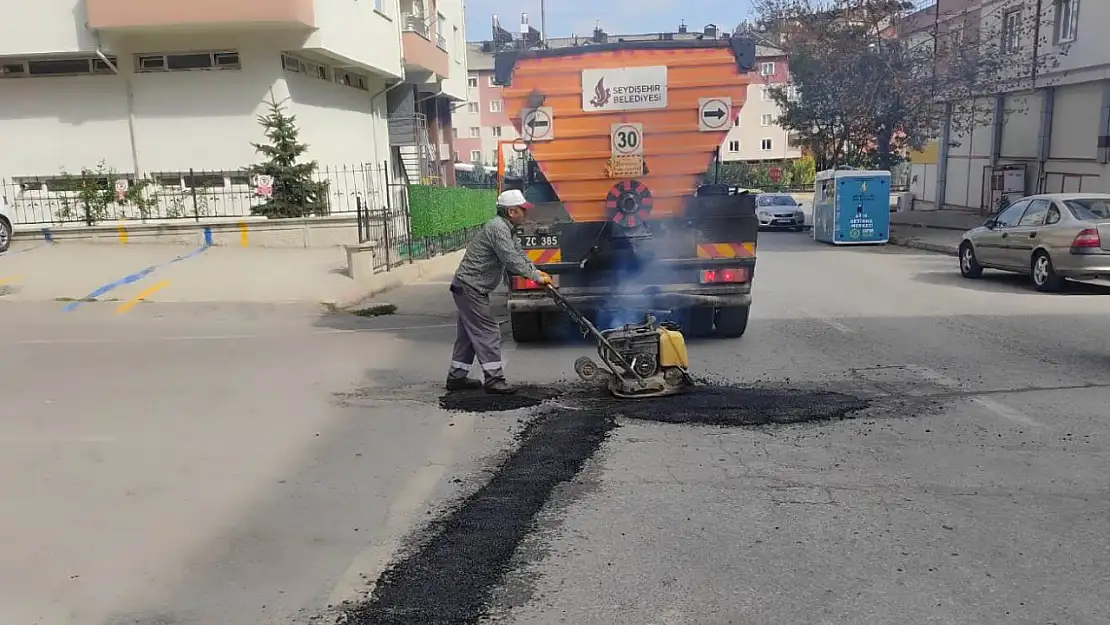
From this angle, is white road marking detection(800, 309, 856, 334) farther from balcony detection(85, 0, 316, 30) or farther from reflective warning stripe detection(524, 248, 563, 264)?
balcony detection(85, 0, 316, 30)

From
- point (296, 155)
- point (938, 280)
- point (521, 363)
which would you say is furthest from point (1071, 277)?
point (296, 155)

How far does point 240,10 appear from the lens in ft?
55.4

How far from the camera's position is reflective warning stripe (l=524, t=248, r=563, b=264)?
28.2 ft

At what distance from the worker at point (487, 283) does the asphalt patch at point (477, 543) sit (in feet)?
4.08

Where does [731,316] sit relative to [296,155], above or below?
below

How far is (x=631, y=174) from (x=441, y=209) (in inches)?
452

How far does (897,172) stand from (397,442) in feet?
204

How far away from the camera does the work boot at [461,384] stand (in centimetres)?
719

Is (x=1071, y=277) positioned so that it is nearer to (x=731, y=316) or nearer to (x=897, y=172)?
(x=731, y=316)

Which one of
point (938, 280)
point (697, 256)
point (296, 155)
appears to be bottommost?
point (938, 280)

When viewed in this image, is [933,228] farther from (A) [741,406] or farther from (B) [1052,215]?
(A) [741,406]

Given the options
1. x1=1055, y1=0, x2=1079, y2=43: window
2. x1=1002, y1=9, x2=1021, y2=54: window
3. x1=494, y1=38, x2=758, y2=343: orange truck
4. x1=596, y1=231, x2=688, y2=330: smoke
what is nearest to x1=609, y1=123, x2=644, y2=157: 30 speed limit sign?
x1=494, y1=38, x2=758, y2=343: orange truck

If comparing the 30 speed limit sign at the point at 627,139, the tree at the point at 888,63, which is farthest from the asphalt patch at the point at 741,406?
the tree at the point at 888,63

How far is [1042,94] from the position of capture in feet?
87.9
